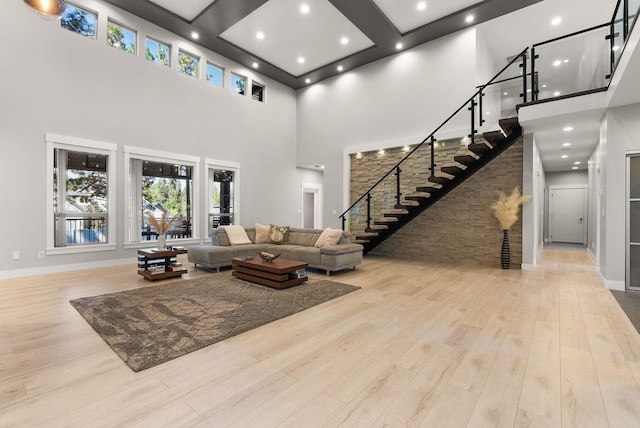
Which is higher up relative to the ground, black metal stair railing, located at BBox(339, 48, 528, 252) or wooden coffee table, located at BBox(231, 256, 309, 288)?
black metal stair railing, located at BBox(339, 48, 528, 252)

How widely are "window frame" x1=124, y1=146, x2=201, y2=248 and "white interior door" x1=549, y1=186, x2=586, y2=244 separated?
13.0 metres

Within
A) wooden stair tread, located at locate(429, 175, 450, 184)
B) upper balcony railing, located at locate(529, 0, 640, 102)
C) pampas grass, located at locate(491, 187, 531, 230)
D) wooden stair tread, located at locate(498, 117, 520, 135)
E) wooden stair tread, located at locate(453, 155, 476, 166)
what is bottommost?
pampas grass, located at locate(491, 187, 531, 230)

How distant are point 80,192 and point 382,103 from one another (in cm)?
786

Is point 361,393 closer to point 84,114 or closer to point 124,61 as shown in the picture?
point 84,114

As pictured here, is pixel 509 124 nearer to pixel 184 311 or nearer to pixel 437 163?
pixel 437 163

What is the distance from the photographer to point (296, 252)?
6254 millimetres

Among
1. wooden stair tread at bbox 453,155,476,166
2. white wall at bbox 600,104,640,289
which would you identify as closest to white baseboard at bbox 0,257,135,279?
wooden stair tread at bbox 453,155,476,166

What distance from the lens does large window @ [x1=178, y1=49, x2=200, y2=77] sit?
7.91 meters

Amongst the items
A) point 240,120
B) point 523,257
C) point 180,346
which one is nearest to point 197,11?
point 240,120

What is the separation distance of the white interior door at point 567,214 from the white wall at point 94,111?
37.5 feet

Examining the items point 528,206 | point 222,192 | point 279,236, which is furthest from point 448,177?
point 222,192

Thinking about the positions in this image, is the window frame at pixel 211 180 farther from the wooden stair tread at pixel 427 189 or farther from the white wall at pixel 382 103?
the wooden stair tread at pixel 427 189

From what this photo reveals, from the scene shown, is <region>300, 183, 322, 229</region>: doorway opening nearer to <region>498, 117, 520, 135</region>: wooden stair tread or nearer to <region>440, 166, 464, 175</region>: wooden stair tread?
<region>440, 166, 464, 175</region>: wooden stair tread

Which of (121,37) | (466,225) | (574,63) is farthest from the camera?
(466,225)
